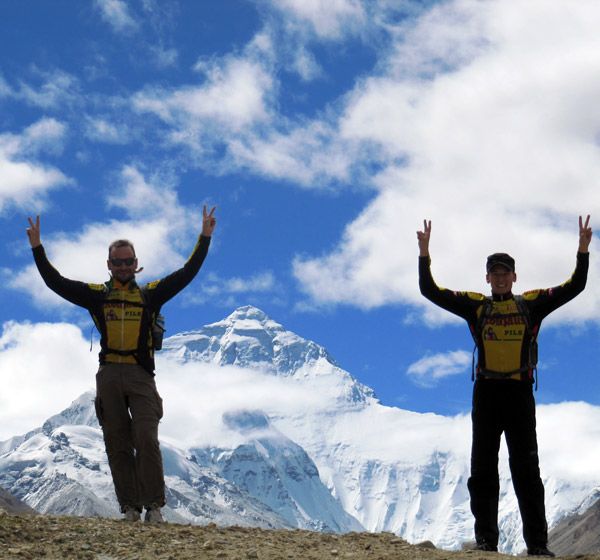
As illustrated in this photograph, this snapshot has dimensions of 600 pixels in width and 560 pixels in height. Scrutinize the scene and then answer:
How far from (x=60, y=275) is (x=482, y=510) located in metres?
6.14

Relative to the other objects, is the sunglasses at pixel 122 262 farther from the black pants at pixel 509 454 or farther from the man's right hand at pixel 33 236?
the black pants at pixel 509 454

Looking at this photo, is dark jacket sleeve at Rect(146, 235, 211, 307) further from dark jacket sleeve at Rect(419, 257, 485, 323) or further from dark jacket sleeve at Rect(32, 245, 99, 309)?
dark jacket sleeve at Rect(419, 257, 485, 323)

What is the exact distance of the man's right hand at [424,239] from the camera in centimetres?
1382

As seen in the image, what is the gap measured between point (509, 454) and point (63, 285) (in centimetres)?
603

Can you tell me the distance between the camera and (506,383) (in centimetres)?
1324

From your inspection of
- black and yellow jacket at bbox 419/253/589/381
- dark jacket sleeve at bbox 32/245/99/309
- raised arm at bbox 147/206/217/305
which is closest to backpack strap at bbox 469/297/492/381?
black and yellow jacket at bbox 419/253/589/381

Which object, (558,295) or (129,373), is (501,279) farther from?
(129,373)

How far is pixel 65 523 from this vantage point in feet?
44.5

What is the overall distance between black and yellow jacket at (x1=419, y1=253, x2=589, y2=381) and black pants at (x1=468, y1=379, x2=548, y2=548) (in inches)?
8.4

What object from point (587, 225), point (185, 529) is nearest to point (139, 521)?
point (185, 529)

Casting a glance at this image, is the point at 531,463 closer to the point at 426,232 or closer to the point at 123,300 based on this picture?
the point at 426,232

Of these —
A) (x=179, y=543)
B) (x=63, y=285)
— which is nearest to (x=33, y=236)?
(x=63, y=285)

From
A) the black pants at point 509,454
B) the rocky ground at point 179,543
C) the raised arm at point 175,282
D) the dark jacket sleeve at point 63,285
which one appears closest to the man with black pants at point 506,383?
the black pants at point 509,454

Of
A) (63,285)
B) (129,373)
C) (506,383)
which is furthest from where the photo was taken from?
(63,285)
